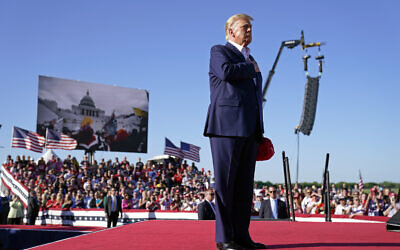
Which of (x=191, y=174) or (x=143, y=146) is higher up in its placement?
(x=143, y=146)

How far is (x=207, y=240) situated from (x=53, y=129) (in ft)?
97.5

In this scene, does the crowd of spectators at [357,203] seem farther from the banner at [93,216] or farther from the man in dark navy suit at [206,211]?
the man in dark navy suit at [206,211]

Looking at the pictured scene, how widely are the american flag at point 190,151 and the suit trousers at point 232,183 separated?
25.3 meters

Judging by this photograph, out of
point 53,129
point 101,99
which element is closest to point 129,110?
point 101,99

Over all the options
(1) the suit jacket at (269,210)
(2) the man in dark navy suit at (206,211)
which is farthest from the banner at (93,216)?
(2) the man in dark navy suit at (206,211)

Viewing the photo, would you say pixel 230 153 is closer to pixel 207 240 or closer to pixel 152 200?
pixel 207 240

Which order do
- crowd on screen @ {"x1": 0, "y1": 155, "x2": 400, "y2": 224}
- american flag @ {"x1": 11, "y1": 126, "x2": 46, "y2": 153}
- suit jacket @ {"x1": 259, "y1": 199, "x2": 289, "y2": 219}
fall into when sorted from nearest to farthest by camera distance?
suit jacket @ {"x1": 259, "y1": 199, "x2": 289, "y2": 219}
crowd on screen @ {"x1": 0, "y1": 155, "x2": 400, "y2": 224}
american flag @ {"x1": 11, "y1": 126, "x2": 46, "y2": 153}

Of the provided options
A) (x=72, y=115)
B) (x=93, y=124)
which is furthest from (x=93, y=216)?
(x=93, y=124)

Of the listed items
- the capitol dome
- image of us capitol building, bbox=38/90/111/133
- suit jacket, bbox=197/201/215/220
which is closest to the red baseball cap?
suit jacket, bbox=197/201/215/220

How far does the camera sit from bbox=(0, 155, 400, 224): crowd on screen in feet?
37.4

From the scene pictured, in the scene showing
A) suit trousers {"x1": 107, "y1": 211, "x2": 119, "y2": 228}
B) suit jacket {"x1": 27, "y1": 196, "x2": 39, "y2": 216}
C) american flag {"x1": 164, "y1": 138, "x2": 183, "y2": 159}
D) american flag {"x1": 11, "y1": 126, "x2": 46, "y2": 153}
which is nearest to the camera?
suit trousers {"x1": 107, "y1": 211, "x2": 119, "y2": 228}

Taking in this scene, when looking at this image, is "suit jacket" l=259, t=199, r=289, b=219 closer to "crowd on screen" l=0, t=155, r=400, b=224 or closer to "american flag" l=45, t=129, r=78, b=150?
"crowd on screen" l=0, t=155, r=400, b=224

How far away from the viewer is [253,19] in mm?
2830

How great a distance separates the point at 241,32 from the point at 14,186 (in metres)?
19.0
